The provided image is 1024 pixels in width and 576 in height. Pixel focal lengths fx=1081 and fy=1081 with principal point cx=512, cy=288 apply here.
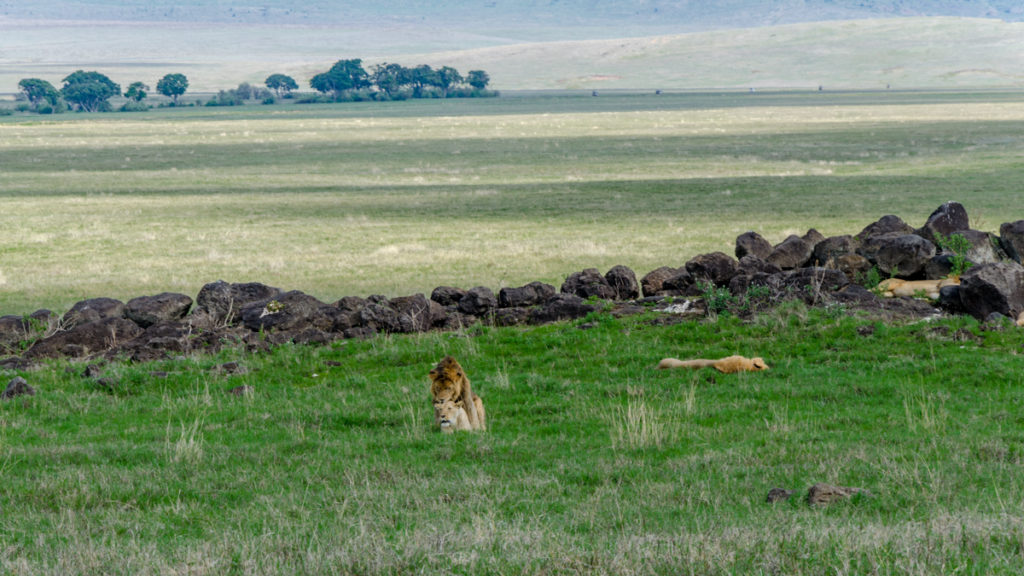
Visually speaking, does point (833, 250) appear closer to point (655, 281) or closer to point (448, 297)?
point (655, 281)

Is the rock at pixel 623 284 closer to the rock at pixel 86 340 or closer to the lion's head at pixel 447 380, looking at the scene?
the rock at pixel 86 340

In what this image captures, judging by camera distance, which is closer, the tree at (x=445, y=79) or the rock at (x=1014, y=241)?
the rock at (x=1014, y=241)

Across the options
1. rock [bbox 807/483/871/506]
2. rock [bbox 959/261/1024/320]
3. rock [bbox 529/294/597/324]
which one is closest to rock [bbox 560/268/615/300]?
rock [bbox 529/294/597/324]

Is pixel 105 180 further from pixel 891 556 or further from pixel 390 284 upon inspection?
pixel 891 556

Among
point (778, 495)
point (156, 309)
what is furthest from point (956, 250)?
point (156, 309)

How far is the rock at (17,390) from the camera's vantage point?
13391 mm

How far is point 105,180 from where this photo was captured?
52.4 meters

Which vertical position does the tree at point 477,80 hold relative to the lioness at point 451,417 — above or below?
above

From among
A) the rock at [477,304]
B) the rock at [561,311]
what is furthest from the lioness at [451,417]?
the rock at [477,304]

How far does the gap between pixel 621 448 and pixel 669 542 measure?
3.65 meters

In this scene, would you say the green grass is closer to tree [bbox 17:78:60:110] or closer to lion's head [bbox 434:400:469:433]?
lion's head [bbox 434:400:469:433]

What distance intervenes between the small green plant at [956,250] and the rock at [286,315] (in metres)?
10.5

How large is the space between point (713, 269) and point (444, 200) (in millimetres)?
23166

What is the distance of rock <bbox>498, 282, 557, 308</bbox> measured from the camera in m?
18.7
